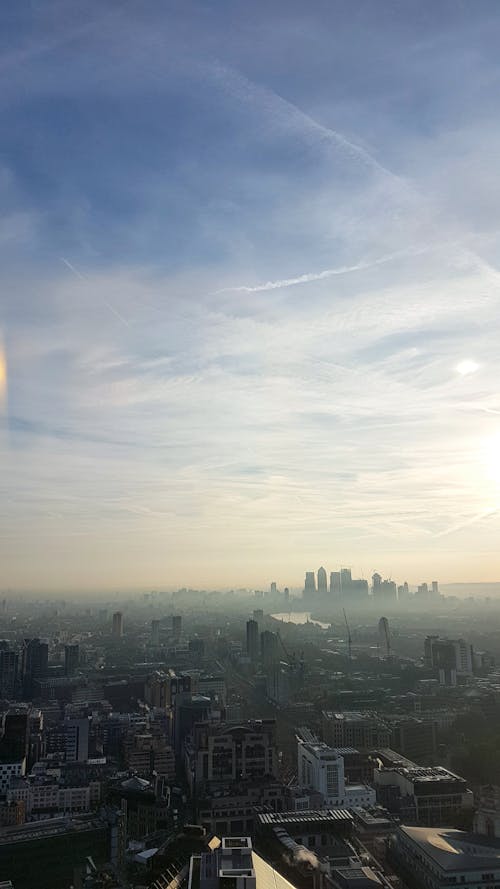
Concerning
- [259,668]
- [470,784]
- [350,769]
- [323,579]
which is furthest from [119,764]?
[323,579]

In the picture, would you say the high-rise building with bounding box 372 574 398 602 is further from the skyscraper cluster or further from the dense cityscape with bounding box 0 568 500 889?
the dense cityscape with bounding box 0 568 500 889

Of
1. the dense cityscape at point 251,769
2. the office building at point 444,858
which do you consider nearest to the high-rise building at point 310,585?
the dense cityscape at point 251,769

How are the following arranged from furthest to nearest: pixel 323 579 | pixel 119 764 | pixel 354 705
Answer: pixel 323 579, pixel 354 705, pixel 119 764

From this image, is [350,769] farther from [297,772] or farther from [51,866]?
[51,866]

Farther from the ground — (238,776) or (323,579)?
(323,579)

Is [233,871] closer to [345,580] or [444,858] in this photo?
[444,858]

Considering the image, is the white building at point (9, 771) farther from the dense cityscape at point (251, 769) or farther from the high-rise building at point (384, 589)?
the high-rise building at point (384, 589)

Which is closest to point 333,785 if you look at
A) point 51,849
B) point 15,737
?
point 51,849
